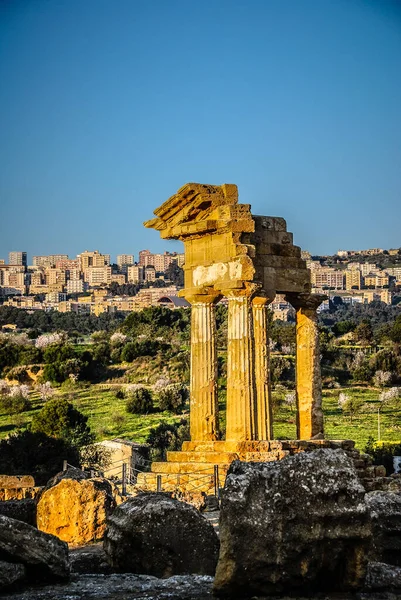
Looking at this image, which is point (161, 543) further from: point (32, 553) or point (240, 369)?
point (240, 369)

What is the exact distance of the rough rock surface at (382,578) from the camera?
7.47m

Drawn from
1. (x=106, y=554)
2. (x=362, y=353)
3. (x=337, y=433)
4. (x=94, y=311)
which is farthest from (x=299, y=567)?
(x=94, y=311)

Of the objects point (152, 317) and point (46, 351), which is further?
point (152, 317)

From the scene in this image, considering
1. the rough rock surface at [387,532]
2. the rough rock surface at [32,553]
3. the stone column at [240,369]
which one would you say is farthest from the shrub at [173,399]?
the rough rock surface at [32,553]

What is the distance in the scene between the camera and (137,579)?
27.3 ft

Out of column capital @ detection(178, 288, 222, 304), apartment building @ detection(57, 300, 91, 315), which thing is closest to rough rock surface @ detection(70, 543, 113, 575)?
column capital @ detection(178, 288, 222, 304)

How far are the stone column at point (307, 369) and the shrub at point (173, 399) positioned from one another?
30646mm

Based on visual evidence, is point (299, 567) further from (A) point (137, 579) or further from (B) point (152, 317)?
(B) point (152, 317)

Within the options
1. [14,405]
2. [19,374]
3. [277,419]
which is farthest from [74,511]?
[19,374]

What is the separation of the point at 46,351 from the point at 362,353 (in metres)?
22.2

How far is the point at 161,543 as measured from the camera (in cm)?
899

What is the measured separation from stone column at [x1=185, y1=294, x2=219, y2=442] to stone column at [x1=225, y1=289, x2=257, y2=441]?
0.95m

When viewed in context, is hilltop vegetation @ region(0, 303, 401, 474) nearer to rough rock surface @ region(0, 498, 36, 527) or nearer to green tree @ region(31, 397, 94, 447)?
green tree @ region(31, 397, 94, 447)

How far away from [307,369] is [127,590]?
16312 millimetres
